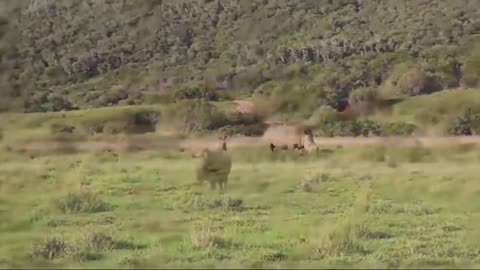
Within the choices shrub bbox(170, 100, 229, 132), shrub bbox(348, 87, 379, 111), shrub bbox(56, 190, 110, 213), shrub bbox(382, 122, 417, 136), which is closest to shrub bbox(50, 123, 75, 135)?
shrub bbox(170, 100, 229, 132)

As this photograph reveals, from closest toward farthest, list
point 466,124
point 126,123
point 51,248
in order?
→ 1. point 51,248
2. point 126,123
3. point 466,124

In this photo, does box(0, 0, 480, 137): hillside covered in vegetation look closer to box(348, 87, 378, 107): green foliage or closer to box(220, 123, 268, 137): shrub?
box(220, 123, 268, 137): shrub

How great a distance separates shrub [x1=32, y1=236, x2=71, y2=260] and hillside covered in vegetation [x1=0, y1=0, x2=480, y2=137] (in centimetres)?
3102

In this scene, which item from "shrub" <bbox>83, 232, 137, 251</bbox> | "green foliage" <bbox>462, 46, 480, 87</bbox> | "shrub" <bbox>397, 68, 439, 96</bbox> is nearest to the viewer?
"shrub" <bbox>83, 232, 137, 251</bbox>

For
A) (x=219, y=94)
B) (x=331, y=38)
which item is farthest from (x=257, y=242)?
(x=331, y=38)

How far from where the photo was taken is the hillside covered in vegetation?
157 feet

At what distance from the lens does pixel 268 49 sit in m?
59.5

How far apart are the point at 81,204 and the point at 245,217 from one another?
10.7 ft

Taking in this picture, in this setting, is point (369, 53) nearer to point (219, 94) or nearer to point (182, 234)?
point (219, 94)

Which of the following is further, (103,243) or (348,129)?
(348,129)

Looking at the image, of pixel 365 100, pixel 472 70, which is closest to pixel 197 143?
pixel 365 100

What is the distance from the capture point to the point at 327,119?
42812 millimetres

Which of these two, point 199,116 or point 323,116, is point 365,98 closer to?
point 323,116

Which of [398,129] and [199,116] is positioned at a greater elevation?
[199,116]
